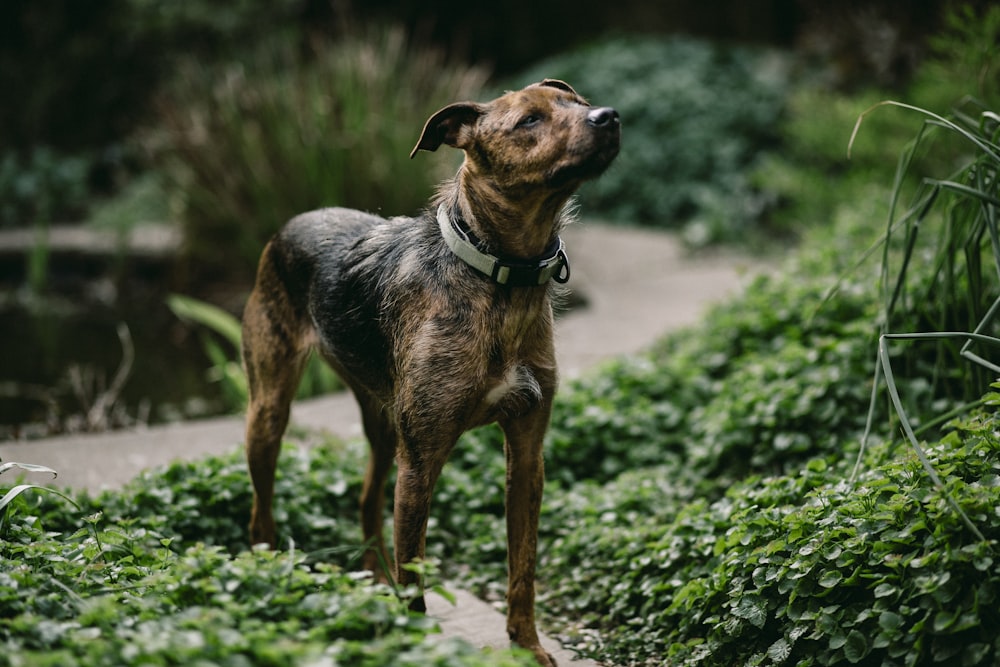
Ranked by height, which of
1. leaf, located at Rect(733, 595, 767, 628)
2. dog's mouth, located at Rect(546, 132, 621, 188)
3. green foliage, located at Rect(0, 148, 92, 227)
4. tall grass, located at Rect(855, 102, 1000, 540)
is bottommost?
green foliage, located at Rect(0, 148, 92, 227)

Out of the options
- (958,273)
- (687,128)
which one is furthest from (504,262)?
(687,128)

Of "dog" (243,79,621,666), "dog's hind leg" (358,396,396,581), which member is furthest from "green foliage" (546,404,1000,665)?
"dog's hind leg" (358,396,396,581)

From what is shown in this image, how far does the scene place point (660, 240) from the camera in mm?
11172

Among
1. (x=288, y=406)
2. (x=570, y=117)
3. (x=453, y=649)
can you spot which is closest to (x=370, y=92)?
(x=288, y=406)

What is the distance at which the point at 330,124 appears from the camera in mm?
7574

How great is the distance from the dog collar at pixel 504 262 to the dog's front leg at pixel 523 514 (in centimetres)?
46

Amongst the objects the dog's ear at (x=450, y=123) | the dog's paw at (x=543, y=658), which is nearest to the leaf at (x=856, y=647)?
the dog's paw at (x=543, y=658)

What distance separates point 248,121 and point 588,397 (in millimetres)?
4152

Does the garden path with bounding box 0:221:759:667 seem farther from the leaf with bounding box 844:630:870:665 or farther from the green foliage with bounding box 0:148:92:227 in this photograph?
the green foliage with bounding box 0:148:92:227

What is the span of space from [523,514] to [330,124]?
4.94m

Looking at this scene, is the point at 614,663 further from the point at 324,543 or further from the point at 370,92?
the point at 370,92

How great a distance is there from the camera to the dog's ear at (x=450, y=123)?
3.20 metres

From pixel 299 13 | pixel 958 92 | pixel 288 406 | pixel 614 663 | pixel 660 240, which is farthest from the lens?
pixel 299 13

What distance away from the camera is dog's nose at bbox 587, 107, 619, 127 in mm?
2955
